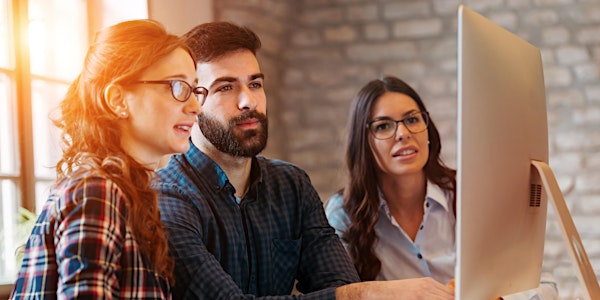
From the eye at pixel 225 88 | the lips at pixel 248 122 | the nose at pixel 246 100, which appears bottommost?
the lips at pixel 248 122

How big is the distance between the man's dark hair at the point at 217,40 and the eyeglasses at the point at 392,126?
2.21 feet

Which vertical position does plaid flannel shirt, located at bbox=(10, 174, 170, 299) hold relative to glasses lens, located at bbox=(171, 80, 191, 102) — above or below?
below

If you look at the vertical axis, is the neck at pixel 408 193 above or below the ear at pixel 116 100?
below

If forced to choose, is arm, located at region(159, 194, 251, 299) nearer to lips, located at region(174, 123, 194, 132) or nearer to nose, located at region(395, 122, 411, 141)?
lips, located at region(174, 123, 194, 132)

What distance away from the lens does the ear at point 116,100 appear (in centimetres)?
145

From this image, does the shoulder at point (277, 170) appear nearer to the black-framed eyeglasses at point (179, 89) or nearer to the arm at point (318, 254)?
the arm at point (318, 254)

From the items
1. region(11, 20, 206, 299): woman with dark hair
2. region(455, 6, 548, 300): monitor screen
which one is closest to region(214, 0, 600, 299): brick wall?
region(11, 20, 206, 299): woman with dark hair

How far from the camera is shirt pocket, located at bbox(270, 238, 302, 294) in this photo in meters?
1.99

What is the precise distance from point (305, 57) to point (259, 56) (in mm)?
378

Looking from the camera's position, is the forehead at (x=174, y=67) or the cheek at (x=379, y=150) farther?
the cheek at (x=379, y=150)

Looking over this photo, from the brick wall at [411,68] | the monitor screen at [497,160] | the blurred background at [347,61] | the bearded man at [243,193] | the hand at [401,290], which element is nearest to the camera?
the monitor screen at [497,160]

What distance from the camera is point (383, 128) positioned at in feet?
8.59

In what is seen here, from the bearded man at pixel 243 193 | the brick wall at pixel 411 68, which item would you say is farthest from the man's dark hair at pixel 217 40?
the brick wall at pixel 411 68

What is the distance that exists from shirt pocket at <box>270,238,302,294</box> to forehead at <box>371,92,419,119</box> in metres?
0.73
